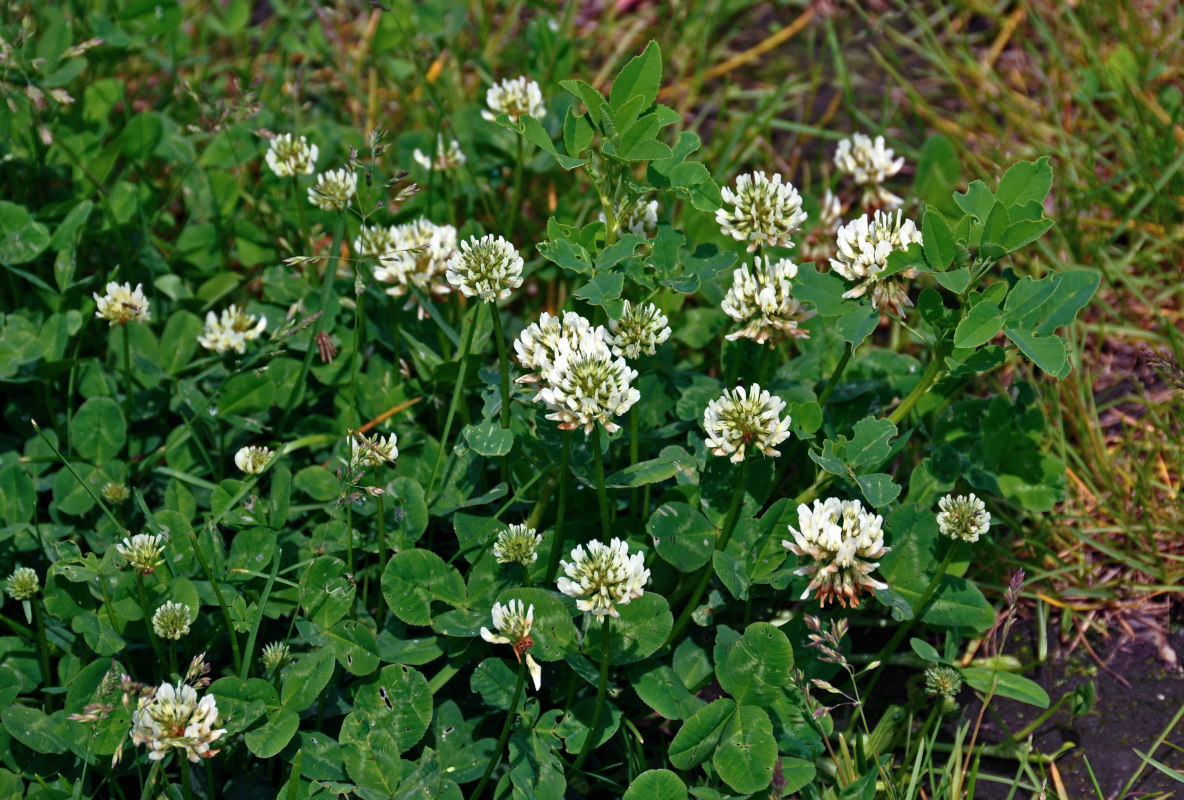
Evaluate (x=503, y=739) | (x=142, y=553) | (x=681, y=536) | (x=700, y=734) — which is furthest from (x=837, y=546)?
(x=142, y=553)

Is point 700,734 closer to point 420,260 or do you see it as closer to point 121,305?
point 420,260

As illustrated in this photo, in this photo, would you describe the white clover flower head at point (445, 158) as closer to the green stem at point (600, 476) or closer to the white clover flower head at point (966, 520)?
the green stem at point (600, 476)

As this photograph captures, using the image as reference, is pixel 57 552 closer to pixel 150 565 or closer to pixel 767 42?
pixel 150 565

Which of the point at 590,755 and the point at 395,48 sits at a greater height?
the point at 395,48

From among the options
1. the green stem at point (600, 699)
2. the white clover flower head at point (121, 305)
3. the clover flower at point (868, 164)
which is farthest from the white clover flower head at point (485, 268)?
the clover flower at point (868, 164)

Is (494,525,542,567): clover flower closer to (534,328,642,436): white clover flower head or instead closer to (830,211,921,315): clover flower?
(534,328,642,436): white clover flower head

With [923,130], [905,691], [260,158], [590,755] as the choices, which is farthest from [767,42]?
[590,755]
